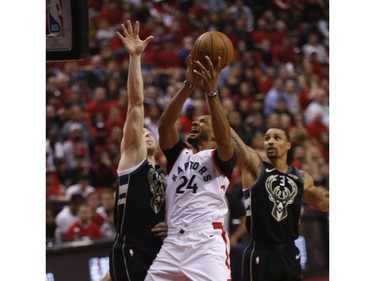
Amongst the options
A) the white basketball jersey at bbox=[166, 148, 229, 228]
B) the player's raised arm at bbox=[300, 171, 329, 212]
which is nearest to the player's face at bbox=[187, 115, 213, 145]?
the white basketball jersey at bbox=[166, 148, 229, 228]

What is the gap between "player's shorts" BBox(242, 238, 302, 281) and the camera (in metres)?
6.13

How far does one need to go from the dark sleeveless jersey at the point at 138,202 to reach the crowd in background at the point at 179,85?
3051 millimetres

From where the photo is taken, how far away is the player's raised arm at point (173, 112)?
5547 millimetres

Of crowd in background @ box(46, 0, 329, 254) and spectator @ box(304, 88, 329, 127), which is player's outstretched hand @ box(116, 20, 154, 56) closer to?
crowd in background @ box(46, 0, 329, 254)

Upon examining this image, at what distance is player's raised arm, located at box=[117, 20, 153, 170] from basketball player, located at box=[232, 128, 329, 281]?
33.3 inches

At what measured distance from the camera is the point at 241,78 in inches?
531

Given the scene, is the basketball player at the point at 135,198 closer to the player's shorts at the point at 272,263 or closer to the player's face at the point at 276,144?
the player's shorts at the point at 272,263

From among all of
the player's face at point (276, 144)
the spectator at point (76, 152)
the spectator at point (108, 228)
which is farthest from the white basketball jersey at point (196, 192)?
the spectator at point (76, 152)

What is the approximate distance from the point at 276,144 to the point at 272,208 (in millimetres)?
494

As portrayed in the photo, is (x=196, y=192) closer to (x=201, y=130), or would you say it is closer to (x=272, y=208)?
(x=201, y=130)
